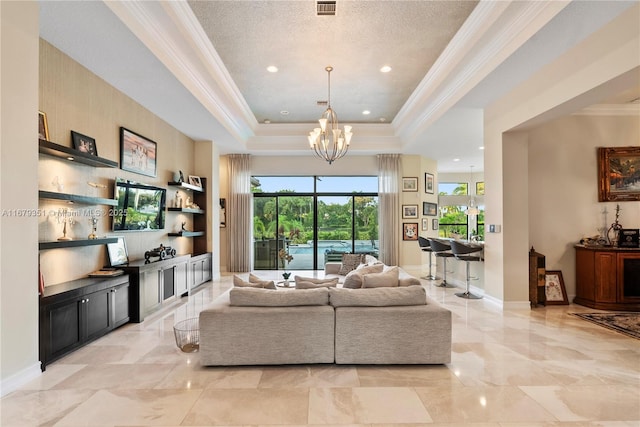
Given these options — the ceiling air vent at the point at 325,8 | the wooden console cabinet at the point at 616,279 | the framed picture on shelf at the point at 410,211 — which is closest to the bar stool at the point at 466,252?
the wooden console cabinet at the point at 616,279

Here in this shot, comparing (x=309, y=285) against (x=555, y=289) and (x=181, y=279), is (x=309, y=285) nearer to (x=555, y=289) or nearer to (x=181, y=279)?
(x=181, y=279)

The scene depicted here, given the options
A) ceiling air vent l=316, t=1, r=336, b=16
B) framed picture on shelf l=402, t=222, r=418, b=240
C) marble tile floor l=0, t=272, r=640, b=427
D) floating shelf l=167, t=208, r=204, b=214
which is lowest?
marble tile floor l=0, t=272, r=640, b=427

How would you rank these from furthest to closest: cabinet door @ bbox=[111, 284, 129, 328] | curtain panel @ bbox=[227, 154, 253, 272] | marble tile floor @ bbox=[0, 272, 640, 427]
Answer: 1. curtain panel @ bbox=[227, 154, 253, 272]
2. cabinet door @ bbox=[111, 284, 129, 328]
3. marble tile floor @ bbox=[0, 272, 640, 427]

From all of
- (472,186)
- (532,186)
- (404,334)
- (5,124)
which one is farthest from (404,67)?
(472,186)

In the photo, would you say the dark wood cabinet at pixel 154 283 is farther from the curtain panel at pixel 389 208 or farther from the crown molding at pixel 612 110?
the crown molding at pixel 612 110

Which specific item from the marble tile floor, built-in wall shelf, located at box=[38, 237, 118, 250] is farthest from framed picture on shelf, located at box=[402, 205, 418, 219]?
built-in wall shelf, located at box=[38, 237, 118, 250]

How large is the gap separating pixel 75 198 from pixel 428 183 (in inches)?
333

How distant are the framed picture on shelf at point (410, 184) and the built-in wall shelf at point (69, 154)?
7004 millimetres

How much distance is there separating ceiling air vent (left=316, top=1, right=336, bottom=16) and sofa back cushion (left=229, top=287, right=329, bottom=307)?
3.01 meters

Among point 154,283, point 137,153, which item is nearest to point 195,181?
point 137,153

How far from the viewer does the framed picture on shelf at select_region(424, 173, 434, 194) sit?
959cm

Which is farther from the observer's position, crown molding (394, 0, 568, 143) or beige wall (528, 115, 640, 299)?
beige wall (528, 115, 640, 299)

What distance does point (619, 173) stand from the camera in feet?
18.3

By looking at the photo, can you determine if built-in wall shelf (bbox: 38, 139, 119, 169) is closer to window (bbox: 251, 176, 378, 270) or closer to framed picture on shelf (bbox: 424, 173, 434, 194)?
window (bbox: 251, 176, 378, 270)
